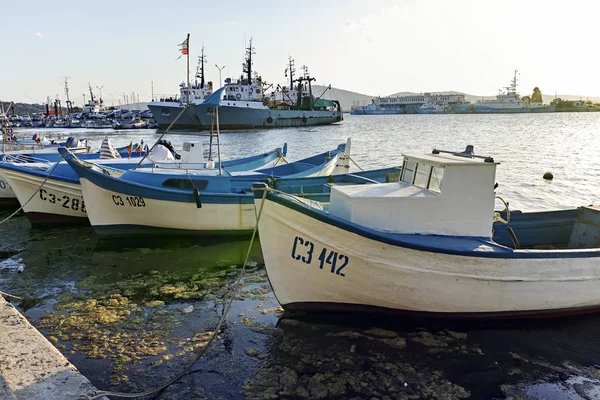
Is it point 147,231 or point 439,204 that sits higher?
point 439,204

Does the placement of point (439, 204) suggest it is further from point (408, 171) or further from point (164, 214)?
point (164, 214)

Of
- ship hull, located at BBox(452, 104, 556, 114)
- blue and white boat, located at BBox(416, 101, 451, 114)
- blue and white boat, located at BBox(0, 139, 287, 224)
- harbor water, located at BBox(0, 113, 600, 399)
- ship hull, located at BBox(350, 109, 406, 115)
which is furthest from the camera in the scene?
ship hull, located at BBox(350, 109, 406, 115)

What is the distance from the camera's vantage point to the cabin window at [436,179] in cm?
672

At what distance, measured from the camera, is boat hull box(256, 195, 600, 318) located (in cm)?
621

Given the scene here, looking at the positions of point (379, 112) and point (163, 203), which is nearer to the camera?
point (163, 203)

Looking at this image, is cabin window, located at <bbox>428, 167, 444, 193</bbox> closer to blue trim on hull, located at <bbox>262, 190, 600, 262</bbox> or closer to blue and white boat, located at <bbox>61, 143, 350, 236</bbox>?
blue trim on hull, located at <bbox>262, 190, 600, 262</bbox>

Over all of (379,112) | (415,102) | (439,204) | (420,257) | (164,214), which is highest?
(415,102)

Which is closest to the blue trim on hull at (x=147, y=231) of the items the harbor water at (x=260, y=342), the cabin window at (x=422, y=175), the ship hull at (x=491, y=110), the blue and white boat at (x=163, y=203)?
the blue and white boat at (x=163, y=203)

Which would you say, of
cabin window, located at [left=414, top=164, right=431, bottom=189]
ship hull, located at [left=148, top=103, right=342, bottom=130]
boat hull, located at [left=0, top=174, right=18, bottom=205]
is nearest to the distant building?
ship hull, located at [left=148, top=103, right=342, bottom=130]

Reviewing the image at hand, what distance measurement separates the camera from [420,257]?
616cm

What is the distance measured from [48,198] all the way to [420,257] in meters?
12.1

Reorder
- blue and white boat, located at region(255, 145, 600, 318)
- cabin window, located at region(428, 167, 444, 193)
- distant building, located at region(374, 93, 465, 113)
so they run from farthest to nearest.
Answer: distant building, located at region(374, 93, 465, 113)
cabin window, located at region(428, 167, 444, 193)
blue and white boat, located at region(255, 145, 600, 318)

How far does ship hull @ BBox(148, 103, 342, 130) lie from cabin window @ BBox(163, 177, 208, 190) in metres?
52.3

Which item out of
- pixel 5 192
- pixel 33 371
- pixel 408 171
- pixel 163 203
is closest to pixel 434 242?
pixel 408 171
